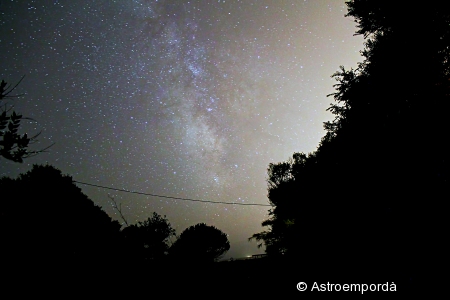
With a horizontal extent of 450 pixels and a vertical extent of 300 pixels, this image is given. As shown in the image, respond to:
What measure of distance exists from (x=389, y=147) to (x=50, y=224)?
1983cm

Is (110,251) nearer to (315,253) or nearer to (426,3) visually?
(315,253)

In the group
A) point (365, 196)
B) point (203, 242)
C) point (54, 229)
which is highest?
point (365, 196)

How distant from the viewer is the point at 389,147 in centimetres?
1011

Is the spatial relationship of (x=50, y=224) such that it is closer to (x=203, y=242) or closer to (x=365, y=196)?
(x=365, y=196)

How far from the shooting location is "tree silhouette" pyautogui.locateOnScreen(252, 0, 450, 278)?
7.99 meters

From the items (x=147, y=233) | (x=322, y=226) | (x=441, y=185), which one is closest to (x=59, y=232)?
(x=322, y=226)

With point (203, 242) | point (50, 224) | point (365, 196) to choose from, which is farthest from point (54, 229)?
point (203, 242)

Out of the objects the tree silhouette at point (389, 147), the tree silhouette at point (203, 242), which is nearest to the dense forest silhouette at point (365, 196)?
the tree silhouette at point (389, 147)

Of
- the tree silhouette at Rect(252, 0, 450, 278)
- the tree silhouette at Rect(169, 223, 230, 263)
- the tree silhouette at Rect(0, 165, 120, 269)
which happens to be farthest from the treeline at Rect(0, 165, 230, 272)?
the tree silhouette at Rect(169, 223, 230, 263)

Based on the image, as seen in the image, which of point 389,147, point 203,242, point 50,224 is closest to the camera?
point 389,147

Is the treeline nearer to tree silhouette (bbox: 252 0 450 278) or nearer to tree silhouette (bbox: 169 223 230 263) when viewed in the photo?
tree silhouette (bbox: 252 0 450 278)

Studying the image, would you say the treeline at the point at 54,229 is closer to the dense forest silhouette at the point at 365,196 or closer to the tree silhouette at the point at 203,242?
the dense forest silhouette at the point at 365,196

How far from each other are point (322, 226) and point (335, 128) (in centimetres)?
636

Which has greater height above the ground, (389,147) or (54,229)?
(389,147)
